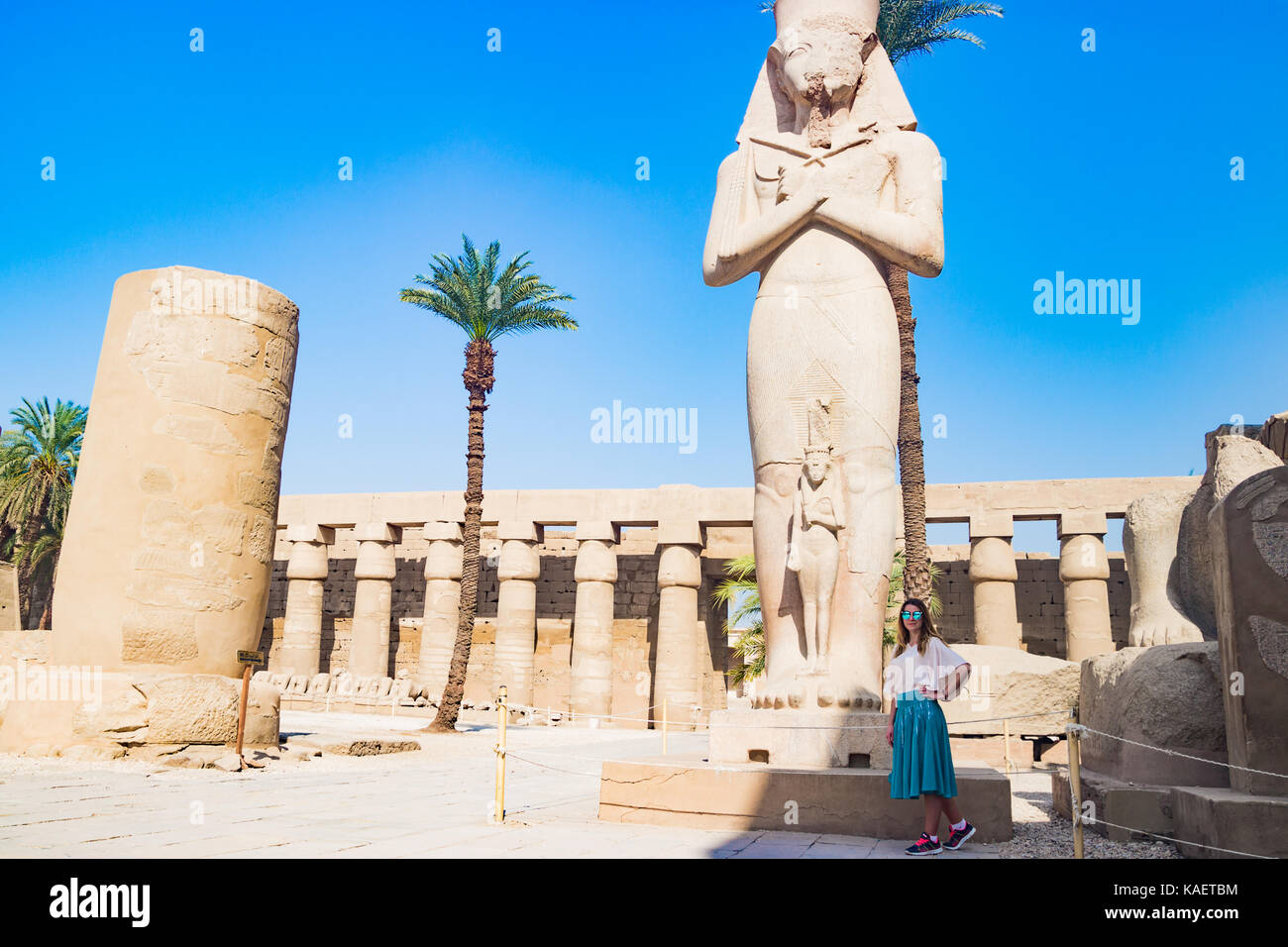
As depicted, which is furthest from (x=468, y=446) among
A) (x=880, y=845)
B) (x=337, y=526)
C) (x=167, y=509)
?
(x=880, y=845)

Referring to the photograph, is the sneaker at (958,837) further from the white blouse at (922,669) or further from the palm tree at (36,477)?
the palm tree at (36,477)

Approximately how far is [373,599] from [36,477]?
11594 mm

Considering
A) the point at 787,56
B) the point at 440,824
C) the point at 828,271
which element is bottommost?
the point at 440,824

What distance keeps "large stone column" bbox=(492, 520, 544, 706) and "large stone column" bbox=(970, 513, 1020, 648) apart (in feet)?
28.8

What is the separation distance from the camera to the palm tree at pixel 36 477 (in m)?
25.7

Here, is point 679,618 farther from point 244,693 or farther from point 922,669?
point 922,669

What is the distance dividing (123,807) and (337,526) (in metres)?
18.2

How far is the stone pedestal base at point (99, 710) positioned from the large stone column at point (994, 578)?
14.1 metres

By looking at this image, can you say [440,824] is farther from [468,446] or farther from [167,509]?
[468,446]

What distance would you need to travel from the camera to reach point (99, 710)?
23.0 feet

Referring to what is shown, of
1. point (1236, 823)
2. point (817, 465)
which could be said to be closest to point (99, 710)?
point (817, 465)

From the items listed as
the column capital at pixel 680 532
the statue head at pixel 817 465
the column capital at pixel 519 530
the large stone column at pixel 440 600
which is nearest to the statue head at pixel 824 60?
the statue head at pixel 817 465

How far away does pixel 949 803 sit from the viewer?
4.02 m

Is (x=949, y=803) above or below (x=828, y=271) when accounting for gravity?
below
